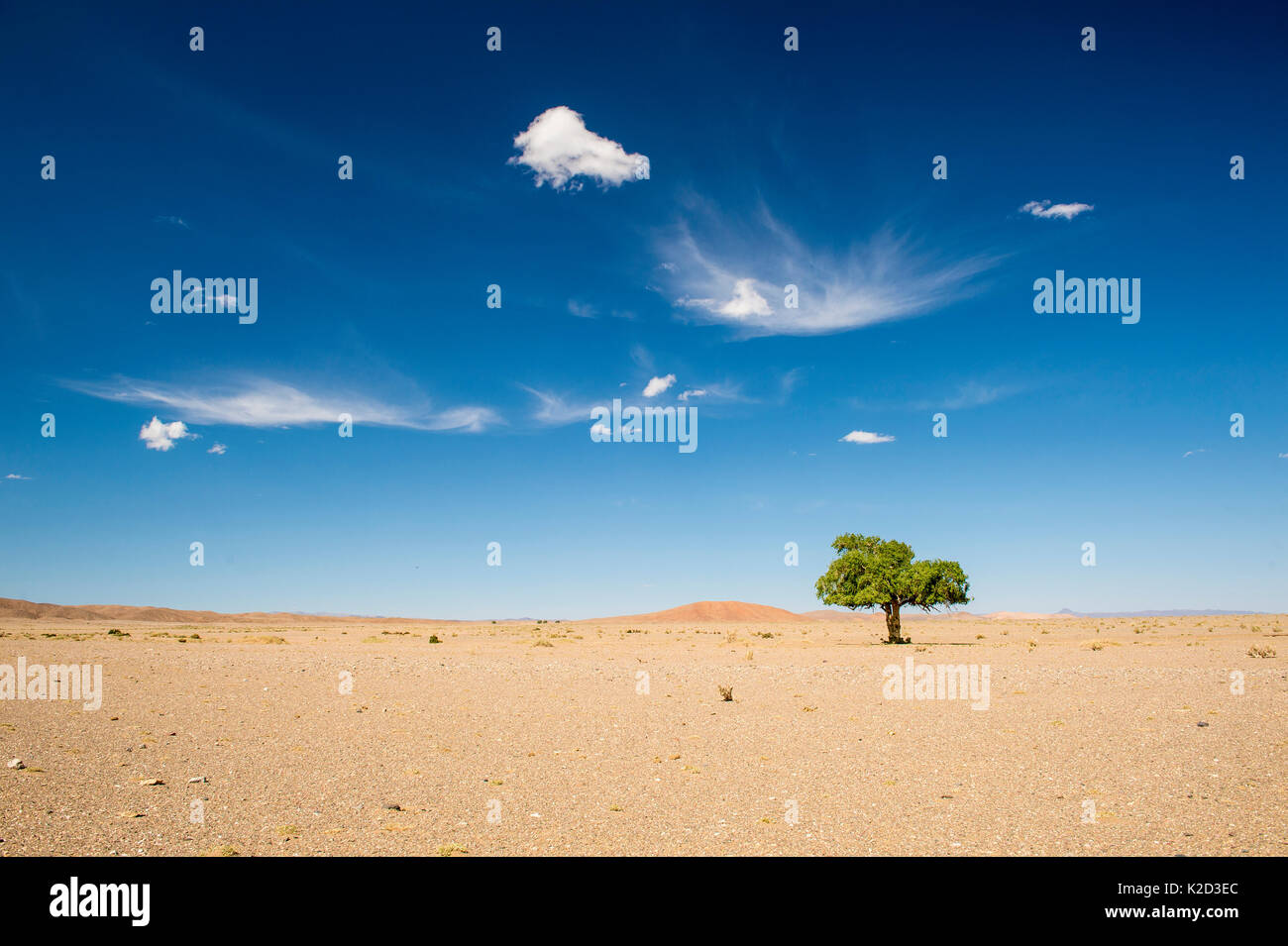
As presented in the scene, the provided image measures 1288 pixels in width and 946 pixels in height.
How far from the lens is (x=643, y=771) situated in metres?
11.4

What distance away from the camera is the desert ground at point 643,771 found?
313 inches

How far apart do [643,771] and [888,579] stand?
3553cm

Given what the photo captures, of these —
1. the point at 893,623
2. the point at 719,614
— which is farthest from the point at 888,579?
the point at 719,614

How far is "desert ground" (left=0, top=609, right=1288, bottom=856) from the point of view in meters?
7.94

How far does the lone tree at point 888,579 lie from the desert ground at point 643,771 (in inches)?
847

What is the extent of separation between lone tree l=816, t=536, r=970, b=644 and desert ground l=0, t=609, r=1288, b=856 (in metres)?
21.5

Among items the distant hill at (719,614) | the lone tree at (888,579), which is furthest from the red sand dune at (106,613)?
the lone tree at (888,579)

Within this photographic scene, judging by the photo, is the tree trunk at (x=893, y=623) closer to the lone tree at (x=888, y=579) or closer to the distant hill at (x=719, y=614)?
the lone tree at (x=888, y=579)

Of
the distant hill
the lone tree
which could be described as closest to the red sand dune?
the distant hill

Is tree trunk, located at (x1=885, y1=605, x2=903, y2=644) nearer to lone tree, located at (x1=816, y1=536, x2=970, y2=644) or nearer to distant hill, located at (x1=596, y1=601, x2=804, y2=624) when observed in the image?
lone tree, located at (x1=816, y1=536, x2=970, y2=644)

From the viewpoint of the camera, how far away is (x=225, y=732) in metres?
13.6

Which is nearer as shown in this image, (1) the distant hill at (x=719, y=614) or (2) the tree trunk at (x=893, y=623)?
(2) the tree trunk at (x=893, y=623)
